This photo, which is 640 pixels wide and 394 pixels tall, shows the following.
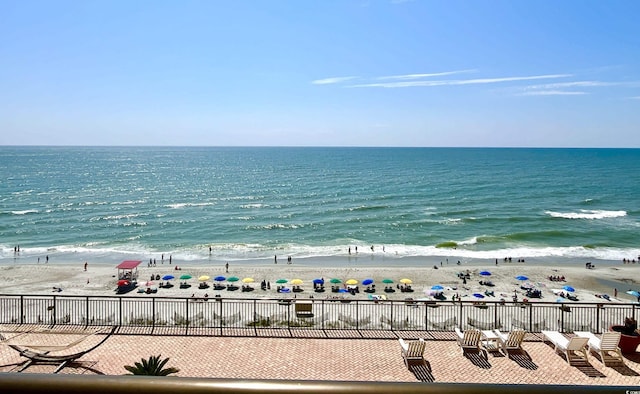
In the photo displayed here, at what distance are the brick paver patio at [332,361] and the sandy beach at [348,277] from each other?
17.8 metres

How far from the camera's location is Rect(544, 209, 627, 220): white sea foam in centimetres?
6656

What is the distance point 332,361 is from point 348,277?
2463cm

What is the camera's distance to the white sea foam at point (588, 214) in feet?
218

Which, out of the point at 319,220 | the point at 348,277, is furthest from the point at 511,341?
the point at 319,220

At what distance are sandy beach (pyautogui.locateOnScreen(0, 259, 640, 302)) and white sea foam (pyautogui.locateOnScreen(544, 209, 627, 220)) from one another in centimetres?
2304

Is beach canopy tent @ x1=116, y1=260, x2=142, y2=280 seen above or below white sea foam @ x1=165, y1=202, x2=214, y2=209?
below

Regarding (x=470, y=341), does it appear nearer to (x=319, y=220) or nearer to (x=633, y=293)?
(x=633, y=293)

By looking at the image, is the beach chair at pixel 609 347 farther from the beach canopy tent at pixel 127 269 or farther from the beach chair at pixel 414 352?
the beach canopy tent at pixel 127 269

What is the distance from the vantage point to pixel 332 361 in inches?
589

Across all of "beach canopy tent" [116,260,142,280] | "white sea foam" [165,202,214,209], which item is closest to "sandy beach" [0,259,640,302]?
"beach canopy tent" [116,260,142,280]

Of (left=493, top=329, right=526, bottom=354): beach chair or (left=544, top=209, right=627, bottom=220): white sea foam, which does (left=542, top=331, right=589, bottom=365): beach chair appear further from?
(left=544, top=209, right=627, bottom=220): white sea foam

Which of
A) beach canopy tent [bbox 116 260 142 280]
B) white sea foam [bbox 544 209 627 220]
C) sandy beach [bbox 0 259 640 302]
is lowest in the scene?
sandy beach [bbox 0 259 640 302]

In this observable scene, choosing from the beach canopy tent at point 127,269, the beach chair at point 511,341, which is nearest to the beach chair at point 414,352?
the beach chair at point 511,341

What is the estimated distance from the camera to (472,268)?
4353cm
